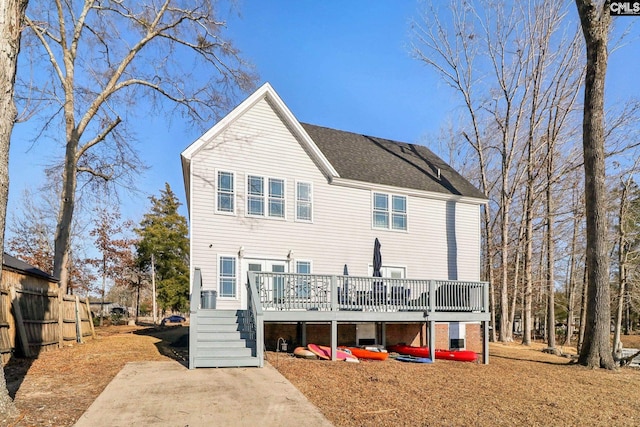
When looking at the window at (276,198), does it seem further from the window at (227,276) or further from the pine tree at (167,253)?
the pine tree at (167,253)

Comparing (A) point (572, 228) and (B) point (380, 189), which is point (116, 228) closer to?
(B) point (380, 189)

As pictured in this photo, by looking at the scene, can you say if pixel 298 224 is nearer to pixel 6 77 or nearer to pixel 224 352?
pixel 224 352

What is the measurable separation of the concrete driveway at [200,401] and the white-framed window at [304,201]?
6.79 metres

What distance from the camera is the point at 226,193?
14.0m

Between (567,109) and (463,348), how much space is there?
15.6 m

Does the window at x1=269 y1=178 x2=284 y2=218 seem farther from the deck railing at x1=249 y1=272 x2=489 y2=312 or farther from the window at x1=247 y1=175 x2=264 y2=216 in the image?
the deck railing at x1=249 y1=272 x2=489 y2=312

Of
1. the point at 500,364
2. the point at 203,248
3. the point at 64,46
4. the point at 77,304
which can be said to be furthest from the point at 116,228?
the point at 500,364

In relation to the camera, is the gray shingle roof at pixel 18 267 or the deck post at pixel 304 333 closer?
the gray shingle roof at pixel 18 267

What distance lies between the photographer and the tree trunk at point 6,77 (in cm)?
573

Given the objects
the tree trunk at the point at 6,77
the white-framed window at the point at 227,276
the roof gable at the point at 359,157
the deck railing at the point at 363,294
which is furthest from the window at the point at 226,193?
the tree trunk at the point at 6,77

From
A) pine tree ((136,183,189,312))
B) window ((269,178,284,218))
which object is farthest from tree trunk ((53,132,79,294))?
pine tree ((136,183,189,312))

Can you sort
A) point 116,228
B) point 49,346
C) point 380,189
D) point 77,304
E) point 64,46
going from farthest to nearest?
point 116,228, point 64,46, point 380,189, point 77,304, point 49,346

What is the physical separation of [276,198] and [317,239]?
6.29 feet

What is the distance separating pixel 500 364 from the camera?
12.8 meters
